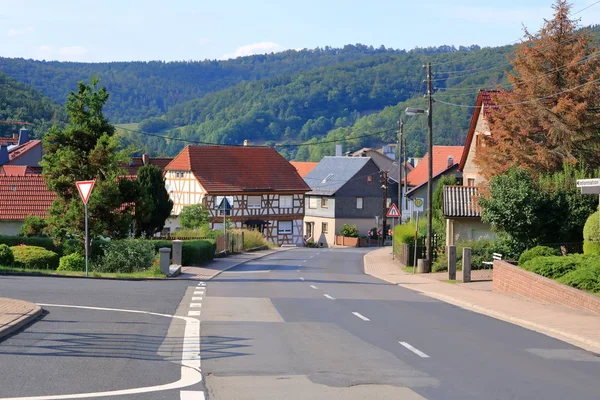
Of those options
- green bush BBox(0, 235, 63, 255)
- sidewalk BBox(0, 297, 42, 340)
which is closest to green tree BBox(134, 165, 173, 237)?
green bush BBox(0, 235, 63, 255)

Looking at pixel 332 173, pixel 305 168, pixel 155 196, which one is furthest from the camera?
pixel 305 168

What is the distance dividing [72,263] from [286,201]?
4946 cm

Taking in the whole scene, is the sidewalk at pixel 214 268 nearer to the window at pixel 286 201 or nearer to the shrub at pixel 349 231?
the window at pixel 286 201

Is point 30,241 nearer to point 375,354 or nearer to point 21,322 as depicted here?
point 21,322

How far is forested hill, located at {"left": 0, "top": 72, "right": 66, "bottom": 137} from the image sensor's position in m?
118

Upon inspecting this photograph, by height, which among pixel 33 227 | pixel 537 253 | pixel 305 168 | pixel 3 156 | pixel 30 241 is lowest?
pixel 30 241


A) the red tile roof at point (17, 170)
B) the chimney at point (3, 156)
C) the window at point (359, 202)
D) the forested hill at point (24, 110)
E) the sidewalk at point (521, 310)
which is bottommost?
the sidewalk at point (521, 310)

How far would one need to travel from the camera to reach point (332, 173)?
95.9m

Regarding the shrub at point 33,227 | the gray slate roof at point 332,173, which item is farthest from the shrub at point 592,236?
the gray slate roof at point 332,173

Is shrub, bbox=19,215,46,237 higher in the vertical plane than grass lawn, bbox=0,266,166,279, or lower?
higher

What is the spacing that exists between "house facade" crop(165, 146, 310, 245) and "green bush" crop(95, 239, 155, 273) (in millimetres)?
40416

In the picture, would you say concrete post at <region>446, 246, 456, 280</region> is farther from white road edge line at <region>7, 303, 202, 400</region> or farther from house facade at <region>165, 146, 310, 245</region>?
house facade at <region>165, 146, 310, 245</region>

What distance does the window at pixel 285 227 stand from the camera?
8019 cm

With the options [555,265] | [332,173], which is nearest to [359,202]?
[332,173]
